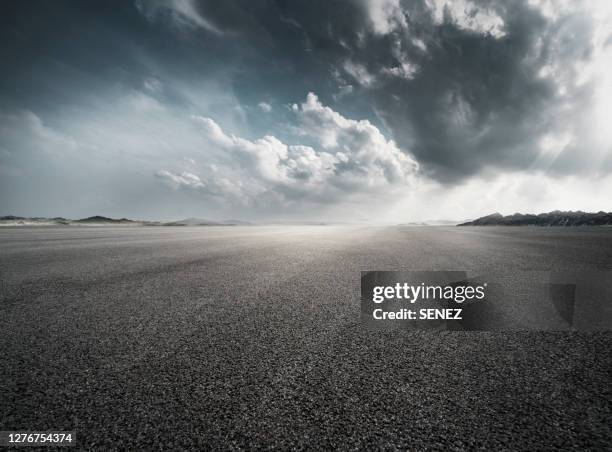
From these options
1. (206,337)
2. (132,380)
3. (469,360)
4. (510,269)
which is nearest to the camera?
(132,380)

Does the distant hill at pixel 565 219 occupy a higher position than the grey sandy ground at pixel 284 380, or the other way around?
the distant hill at pixel 565 219

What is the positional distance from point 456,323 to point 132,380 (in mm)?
3412

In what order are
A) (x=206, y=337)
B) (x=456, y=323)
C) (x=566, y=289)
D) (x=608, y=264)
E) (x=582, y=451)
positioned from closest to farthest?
(x=582, y=451) → (x=206, y=337) → (x=456, y=323) → (x=566, y=289) → (x=608, y=264)

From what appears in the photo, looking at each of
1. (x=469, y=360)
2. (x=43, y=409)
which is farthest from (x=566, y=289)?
(x=43, y=409)

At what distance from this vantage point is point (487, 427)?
148 cm

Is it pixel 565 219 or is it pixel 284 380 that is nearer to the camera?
pixel 284 380

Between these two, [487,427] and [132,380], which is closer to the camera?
[487,427]

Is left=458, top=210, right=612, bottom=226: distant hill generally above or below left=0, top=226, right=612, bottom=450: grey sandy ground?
above

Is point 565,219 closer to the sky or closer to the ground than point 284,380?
closer to the sky

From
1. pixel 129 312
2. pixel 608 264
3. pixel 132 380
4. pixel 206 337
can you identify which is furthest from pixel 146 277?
pixel 608 264

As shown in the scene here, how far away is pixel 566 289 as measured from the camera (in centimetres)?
486

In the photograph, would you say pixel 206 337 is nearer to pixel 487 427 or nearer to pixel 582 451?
pixel 487 427

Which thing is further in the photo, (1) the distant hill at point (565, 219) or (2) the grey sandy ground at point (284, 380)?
(1) the distant hill at point (565, 219)

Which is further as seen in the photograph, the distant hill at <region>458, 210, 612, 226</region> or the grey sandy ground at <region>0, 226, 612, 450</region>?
the distant hill at <region>458, 210, 612, 226</region>
